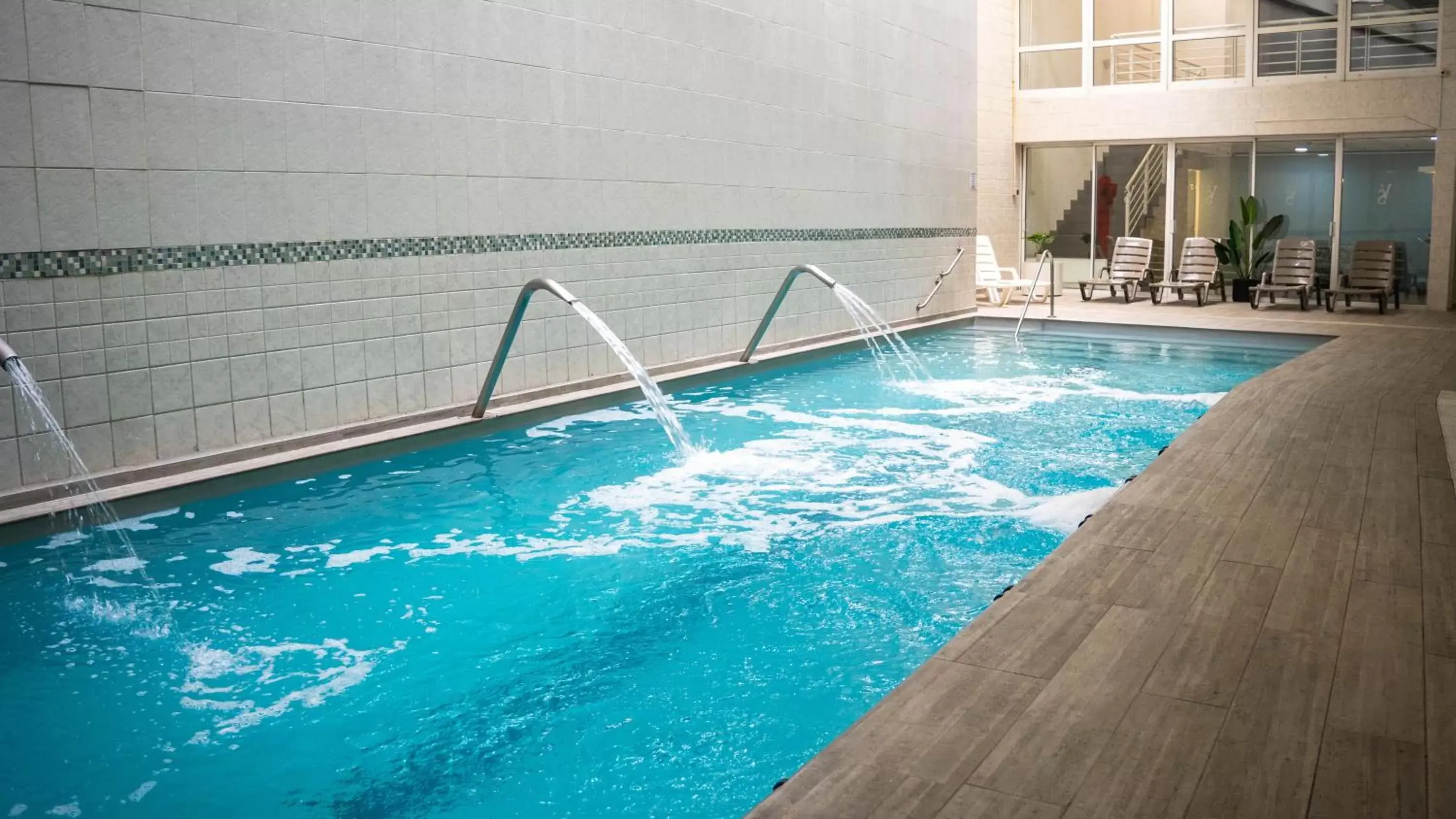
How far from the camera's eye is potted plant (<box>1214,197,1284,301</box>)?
14.1 metres

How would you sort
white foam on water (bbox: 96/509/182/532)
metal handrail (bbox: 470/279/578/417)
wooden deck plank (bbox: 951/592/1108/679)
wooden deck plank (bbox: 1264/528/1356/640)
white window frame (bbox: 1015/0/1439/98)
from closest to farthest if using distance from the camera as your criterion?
1. wooden deck plank (bbox: 951/592/1108/679)
2. wooden deck plank (bbox: 1264/528/1356/640)
3. white foam on water (bbox: 96/509/182/532)
4. metal handrail (bbox: 470/279/578/417)
5. white window frame (bbox: 1015/0/1439/98)

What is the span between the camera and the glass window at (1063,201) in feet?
50.8

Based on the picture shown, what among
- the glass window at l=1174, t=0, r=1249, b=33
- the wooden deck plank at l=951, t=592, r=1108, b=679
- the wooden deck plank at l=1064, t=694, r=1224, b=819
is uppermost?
the glass window at l=1174, t=0, r=1249, b=33

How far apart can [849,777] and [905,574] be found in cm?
212

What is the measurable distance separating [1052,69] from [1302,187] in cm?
347

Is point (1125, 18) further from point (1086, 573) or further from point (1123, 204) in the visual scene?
point (1086, 573)

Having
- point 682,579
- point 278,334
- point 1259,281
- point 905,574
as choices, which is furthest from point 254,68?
point 1259,281

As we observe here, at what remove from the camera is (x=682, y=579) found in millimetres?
4145

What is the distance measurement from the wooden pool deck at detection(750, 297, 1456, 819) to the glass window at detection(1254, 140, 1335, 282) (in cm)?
1055

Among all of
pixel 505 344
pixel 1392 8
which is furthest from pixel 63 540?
A: pixel 1392 8

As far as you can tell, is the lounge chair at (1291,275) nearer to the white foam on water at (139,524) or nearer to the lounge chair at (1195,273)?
the lounge chair at (1195,273)

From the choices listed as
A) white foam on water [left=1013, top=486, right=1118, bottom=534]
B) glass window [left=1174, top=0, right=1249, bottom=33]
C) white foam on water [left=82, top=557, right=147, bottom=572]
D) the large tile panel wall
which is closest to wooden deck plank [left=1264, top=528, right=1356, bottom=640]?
white foam on water [left=1013, top=486, right=1118, bottom=534]

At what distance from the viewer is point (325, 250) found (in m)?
5.73

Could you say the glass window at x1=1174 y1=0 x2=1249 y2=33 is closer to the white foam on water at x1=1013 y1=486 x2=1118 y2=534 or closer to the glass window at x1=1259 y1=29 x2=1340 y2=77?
the glass window at x1=1259 y1=29 x2=1340 y2=77
